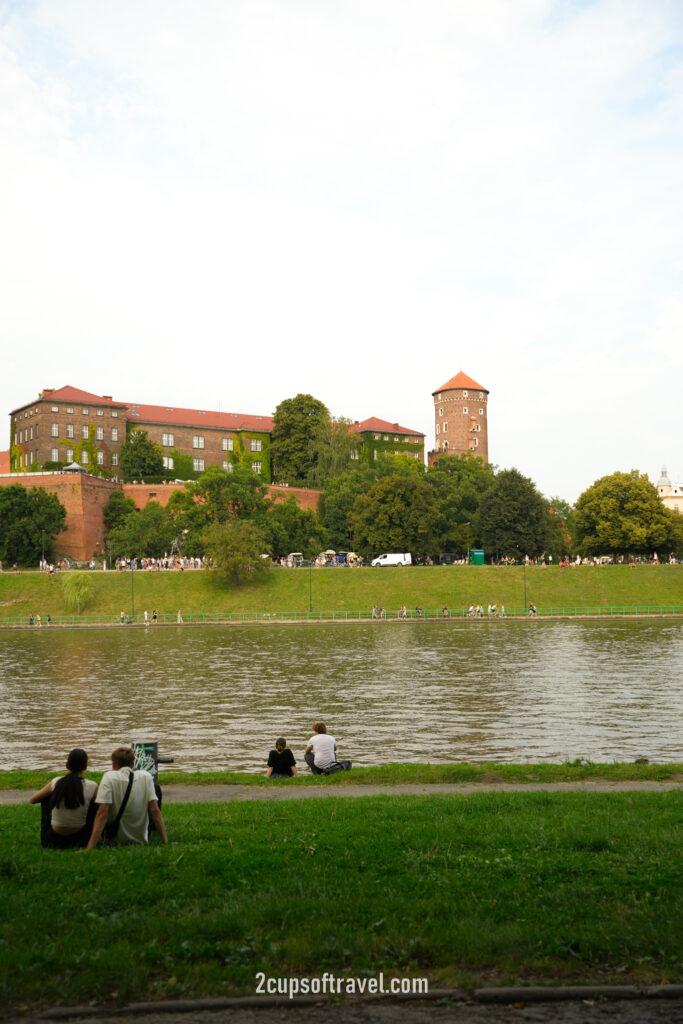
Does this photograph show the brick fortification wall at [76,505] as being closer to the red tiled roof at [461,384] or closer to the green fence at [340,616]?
the green fence at [340,616]

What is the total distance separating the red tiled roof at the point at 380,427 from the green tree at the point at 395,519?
35324 mm

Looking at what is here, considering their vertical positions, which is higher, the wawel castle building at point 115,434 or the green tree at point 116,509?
the wawel castle building at point 115,434

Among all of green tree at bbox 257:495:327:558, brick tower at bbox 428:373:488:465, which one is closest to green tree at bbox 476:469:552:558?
green tree at bbox 257:495:327:558

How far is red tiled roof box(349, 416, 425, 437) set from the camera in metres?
118

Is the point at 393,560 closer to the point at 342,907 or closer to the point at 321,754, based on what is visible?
the point at 321,754

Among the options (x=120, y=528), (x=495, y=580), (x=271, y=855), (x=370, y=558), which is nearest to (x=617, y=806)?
(x=271, y=855)

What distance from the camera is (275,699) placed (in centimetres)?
2441

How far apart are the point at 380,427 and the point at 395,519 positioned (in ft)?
134

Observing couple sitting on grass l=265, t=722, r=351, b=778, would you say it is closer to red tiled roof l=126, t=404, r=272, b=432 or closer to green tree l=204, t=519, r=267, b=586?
green tree l=204, t=519, r=267, b=586

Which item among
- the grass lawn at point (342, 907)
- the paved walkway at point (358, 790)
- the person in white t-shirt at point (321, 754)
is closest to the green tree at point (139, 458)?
the person in white t-shirt at point (321, 754)

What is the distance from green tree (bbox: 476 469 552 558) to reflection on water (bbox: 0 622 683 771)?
38616mm

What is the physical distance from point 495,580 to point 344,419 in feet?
139

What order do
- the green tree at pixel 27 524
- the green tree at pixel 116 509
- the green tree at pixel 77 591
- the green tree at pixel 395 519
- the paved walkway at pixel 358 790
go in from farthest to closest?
the green tree at pixel 116 509 < the green tree at pixel 395 519 < the green tree at pixel 27 524 < the green tree at pixel 77 591 < the paved walkway at pixel 358 790

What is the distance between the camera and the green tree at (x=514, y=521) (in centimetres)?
8288
